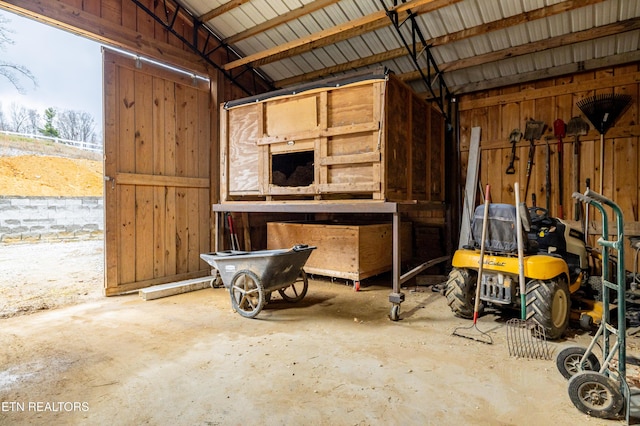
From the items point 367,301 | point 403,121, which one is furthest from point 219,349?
point 403,121

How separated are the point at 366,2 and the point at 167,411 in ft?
16.1

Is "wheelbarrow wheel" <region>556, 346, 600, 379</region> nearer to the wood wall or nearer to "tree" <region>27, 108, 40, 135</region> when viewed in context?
the wood wall

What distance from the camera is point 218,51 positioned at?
6.00 m

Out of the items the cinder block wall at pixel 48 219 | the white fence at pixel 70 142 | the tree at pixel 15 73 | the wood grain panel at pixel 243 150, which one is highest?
the white fence at pixel 70 142

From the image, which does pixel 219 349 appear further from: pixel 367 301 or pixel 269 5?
pixel 269 5

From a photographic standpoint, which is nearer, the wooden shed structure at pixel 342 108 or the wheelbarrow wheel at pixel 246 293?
the wheelbarrow wheel at pixel 246 293

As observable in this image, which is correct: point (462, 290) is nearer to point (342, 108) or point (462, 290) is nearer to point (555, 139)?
point (342, 108)

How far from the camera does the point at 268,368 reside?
246cm

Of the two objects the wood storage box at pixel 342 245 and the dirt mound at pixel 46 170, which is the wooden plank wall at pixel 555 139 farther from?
the dirt mound at pixel 46 170

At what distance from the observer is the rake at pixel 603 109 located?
461 cm

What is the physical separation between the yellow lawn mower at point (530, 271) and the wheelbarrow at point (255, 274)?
1680mm

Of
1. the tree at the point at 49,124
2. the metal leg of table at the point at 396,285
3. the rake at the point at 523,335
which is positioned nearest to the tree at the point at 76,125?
the tree at the point at 49,124

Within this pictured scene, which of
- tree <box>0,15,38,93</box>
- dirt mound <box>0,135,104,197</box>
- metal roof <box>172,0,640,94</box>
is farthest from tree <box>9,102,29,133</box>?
metal roof <box>172,0,640,94</box>

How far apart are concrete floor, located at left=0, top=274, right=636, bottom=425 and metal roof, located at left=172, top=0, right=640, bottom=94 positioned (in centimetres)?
360
